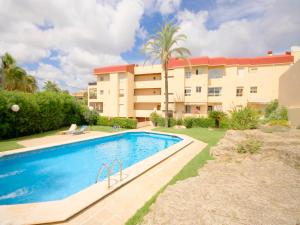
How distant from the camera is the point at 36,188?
7.57 meters

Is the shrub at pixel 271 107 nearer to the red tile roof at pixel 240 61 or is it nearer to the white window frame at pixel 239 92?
the white window frame at pixel 239 92

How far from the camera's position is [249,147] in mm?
9781

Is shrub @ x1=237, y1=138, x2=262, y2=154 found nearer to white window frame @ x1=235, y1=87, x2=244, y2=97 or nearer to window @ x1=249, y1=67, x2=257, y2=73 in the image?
white window frame @ x1=235, y1=87, x2=244, y2=97

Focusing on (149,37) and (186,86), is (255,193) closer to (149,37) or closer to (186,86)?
(149,37)

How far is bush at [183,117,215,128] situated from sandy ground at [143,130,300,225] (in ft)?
52.1

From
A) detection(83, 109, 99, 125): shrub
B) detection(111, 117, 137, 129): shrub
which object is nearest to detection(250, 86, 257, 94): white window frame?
detection(111, 117, 137, 129): shrub

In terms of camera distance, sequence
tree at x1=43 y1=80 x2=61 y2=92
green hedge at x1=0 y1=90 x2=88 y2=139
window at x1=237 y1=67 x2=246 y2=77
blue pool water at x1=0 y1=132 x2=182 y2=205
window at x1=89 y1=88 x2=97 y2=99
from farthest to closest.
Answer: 1. tree at x1=43 y1=80 x2=61 y2=92
2. window at x1=89 y1=88 x2=97 y2=99
3. window at x1=237 y1=67 x2=246 y2=77
4. green hedge at x1=0 y1=90 x2=88 y2=139
5. blue pool water at x1=0 y1=132 x2=182 y2=205

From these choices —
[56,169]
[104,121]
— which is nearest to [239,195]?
[56,169]

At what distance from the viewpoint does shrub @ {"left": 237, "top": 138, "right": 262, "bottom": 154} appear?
9547mm

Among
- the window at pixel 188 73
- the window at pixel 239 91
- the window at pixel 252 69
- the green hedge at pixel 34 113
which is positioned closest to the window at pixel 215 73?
the window at pixel 188 73

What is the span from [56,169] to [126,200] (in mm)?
6550

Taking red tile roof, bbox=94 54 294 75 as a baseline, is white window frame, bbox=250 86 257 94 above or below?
below

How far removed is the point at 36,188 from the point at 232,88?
28.2 m

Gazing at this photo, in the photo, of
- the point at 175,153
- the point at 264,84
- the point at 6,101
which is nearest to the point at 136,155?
the point at 175,153
